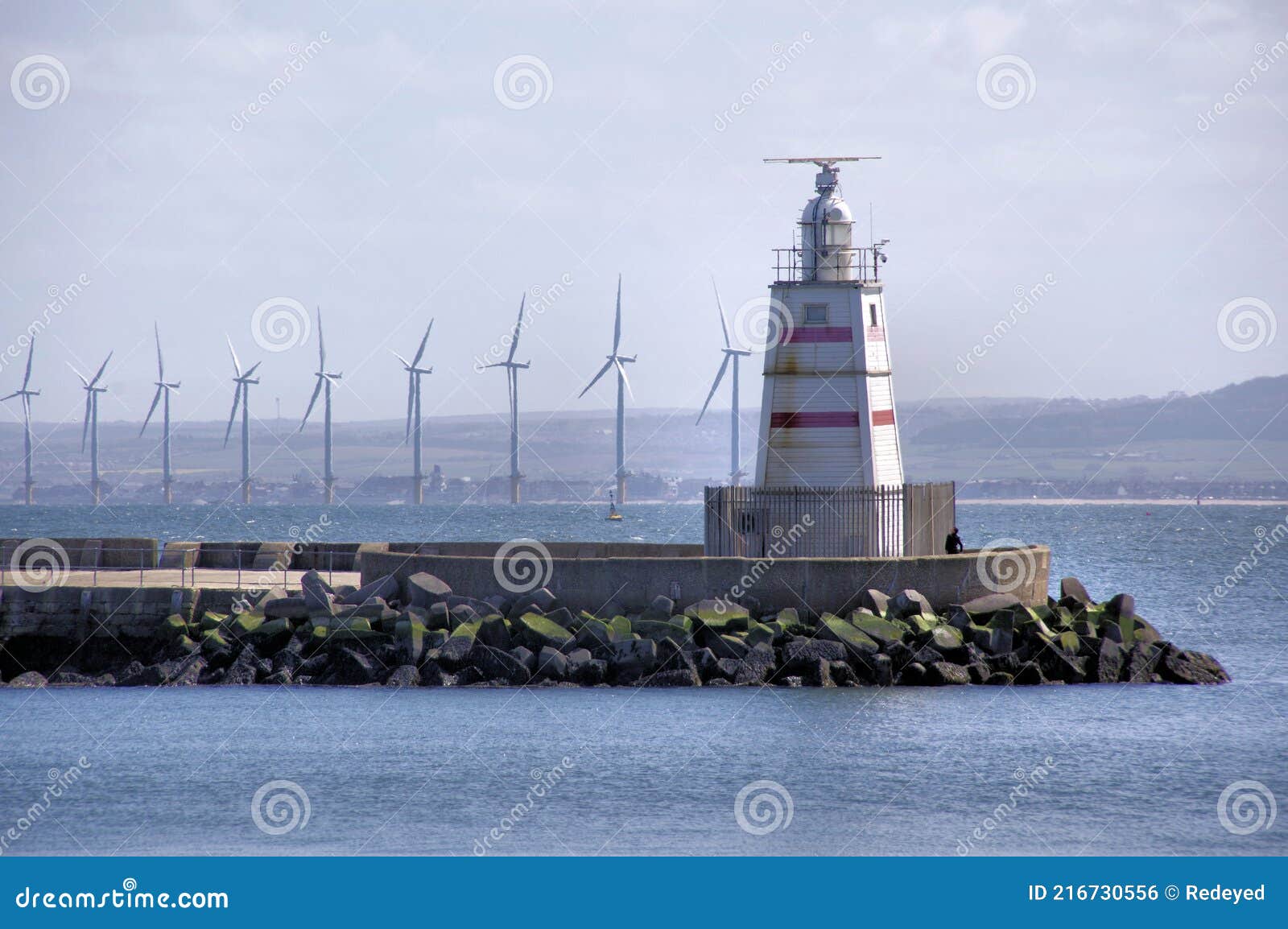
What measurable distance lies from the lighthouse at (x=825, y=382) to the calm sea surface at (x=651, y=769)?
16.5ft

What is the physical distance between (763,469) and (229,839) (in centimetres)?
1475

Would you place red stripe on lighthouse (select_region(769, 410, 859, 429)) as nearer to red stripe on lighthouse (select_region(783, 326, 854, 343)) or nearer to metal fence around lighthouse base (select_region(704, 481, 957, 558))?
metal fence around lighthouse base (select_region(704, 481, 957, 558))

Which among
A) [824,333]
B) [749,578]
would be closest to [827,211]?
[824,333]

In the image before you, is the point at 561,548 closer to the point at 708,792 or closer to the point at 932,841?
the point at 708,792

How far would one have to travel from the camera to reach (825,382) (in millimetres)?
32750

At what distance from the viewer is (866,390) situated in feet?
107

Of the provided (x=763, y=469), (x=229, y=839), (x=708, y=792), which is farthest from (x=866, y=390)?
(x=229, y=839)

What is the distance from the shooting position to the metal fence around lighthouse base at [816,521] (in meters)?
32.7

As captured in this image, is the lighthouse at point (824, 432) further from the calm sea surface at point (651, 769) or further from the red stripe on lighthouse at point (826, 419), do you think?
the calm sea surface at point (651, 769)

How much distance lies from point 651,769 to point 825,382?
1066cm

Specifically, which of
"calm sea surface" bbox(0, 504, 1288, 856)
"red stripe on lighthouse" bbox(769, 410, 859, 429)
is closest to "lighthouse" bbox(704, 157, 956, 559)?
"red stripe on lighthouse" bbox(769, 410, 859, 429)

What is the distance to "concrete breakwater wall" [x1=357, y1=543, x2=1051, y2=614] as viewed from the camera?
3122 cm

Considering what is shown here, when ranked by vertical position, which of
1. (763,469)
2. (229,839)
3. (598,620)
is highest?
(763,469)

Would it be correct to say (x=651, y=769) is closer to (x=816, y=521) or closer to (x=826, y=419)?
(x=816, y=521)
